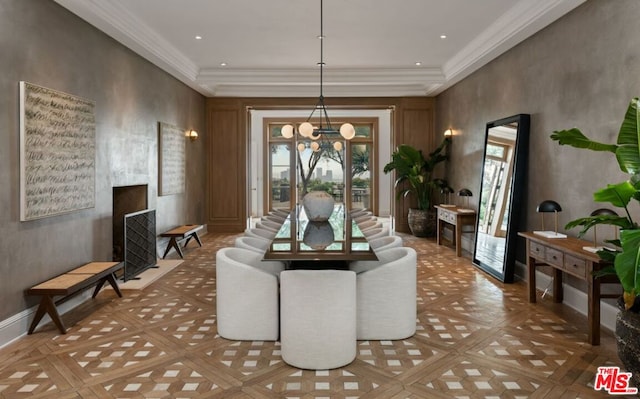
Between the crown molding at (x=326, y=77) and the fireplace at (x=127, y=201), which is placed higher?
the crown molding at (x=326, y=77)

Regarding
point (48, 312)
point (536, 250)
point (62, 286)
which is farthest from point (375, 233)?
point (48, 312)

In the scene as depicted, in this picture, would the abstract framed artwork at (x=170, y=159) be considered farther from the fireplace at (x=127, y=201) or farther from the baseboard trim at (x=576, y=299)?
the baseboard trim at (x=576, y=299)

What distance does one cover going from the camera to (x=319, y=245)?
3.30 meters

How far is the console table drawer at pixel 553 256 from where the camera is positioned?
3.77 meters

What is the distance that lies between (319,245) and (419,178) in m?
5.70

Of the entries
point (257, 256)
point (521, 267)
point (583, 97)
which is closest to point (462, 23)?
point (583, 97)

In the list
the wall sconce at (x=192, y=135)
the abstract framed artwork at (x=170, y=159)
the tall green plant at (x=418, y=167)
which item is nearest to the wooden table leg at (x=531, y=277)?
the tall green plant at (x=418, y=167)

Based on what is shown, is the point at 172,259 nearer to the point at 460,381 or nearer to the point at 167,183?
the point at 167,183

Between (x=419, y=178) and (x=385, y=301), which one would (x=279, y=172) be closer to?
(x=419, y=178)

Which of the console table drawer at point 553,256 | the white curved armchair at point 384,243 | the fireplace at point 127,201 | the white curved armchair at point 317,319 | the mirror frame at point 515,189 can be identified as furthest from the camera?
the fireplace at point 127,201

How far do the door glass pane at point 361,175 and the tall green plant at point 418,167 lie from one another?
409 cm

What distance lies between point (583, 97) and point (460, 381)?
294 centimetres

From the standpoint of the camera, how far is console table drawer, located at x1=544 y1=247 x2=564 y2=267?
3.77 meters

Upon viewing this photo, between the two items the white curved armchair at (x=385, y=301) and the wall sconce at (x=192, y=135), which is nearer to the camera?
the white curved armchair at (x=385, y=301)
